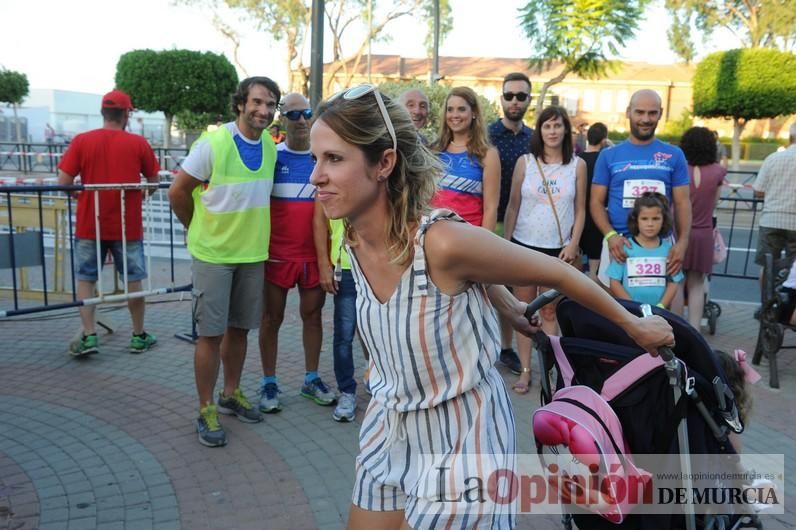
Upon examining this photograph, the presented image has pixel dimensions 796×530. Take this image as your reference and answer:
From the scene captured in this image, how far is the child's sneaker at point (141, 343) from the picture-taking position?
6079 millimetres

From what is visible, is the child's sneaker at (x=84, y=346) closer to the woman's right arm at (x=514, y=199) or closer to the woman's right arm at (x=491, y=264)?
the woman's right arm at (x=514, y=199)

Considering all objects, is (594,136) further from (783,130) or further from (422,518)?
(783,130)

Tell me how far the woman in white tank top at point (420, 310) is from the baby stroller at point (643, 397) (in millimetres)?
482

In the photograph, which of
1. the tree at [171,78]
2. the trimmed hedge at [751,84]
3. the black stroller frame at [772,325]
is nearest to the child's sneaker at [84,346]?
the black stroller frame at [772,325]

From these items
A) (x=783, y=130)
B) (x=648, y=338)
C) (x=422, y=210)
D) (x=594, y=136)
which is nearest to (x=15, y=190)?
(x=422, y=210)

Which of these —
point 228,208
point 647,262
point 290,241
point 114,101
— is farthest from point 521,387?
point 114,101

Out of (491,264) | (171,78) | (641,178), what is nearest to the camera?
(491,264)

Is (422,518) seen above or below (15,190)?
below

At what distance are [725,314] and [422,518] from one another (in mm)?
7177

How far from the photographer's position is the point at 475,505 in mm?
1945

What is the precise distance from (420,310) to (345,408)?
9.40 feet

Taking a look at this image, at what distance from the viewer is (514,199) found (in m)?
5.48

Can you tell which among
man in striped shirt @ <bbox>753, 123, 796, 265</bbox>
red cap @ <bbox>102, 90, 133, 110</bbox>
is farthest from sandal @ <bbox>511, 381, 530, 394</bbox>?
red cap @ <bbox>102, 90, 133, 110</bbox>

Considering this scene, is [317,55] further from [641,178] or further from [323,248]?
[641,178]
